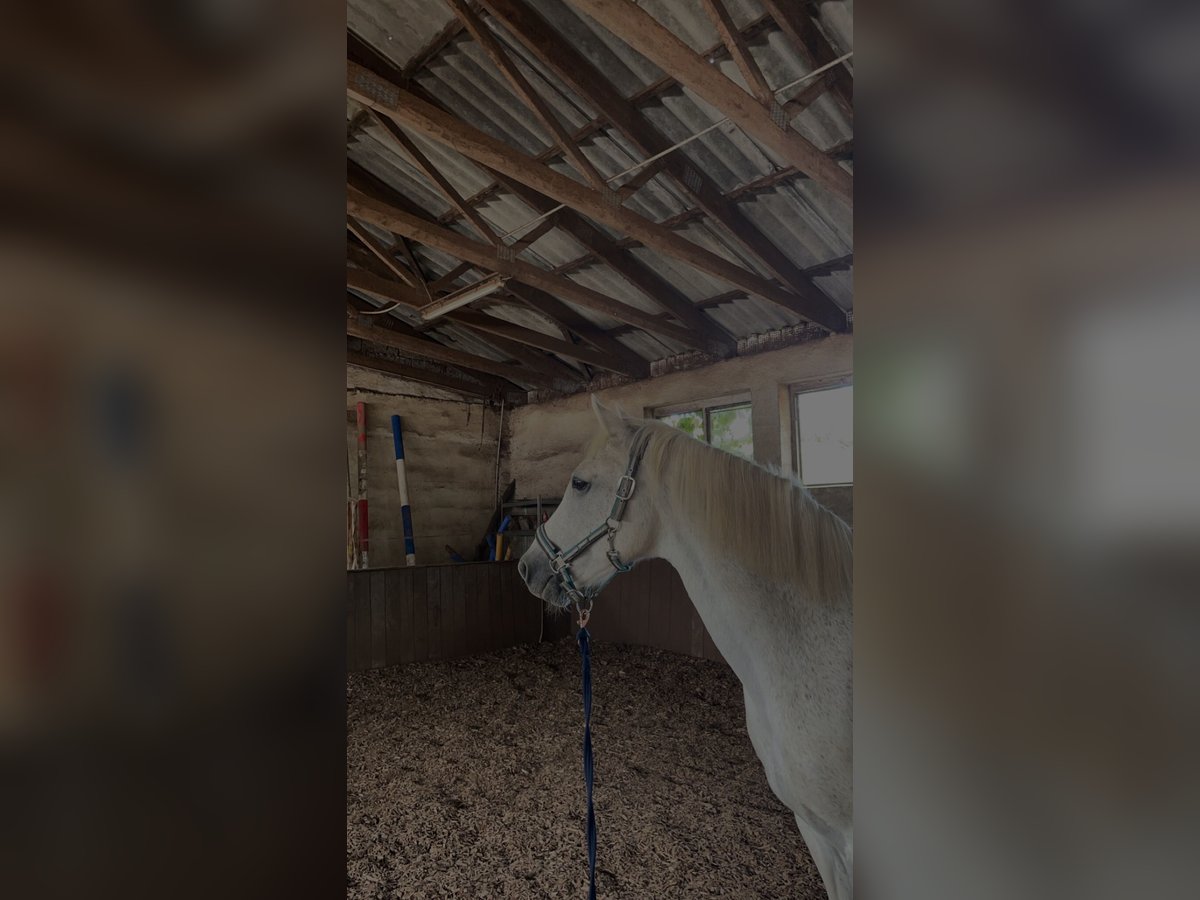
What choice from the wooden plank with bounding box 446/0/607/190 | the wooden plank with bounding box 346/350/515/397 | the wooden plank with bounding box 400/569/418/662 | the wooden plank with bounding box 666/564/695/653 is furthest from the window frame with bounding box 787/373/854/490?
the wooden plank with bounding box 346/350/515/397

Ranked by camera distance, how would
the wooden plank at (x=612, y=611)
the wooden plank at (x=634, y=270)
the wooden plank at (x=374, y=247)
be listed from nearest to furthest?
the wooden plank at (x=634, y=270)
the wooden plank at (x=374, y=247)
the wooden plank at (x=612, y=611)

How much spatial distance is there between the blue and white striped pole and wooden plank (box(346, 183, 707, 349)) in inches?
103

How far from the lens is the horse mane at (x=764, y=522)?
1228 mm

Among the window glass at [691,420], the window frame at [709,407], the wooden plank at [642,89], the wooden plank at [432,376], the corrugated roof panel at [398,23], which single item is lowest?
the window glass at [691,420]

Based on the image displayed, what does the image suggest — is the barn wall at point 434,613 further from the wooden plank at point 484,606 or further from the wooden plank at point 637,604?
the wooden plank at point 637,604

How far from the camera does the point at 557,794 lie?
2.10m

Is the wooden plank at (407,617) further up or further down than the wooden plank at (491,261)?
further down

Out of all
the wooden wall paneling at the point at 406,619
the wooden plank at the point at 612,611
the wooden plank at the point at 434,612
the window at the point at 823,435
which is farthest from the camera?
the wooden plank at the point at 612,611

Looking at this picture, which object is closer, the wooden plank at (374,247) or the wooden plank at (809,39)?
the wooden plank at (809,39)

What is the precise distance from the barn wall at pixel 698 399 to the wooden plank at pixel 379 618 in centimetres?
192

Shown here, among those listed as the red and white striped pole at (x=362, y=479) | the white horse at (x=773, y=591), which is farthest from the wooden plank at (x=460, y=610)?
the white horse at (x=773, y=591)

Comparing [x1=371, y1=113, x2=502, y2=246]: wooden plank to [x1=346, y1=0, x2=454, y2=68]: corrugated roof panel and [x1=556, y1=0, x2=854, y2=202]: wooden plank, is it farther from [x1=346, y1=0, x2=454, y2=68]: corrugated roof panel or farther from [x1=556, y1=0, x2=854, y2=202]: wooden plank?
[x1=556, y1=0, x2=854, y2=202]: wooden plank
